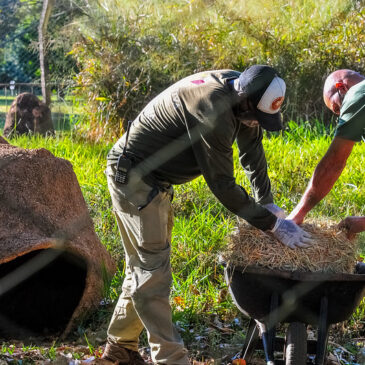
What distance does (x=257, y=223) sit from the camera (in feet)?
12.3

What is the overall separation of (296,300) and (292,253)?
263 mm

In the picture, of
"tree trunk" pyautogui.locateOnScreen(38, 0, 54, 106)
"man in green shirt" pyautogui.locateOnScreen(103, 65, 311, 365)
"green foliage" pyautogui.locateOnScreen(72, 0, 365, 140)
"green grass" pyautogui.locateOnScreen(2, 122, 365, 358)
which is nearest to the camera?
"man in green shirt" pyautogui.locateOnScreen(103, 65, 311, 365)

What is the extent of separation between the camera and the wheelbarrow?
3.54 metres

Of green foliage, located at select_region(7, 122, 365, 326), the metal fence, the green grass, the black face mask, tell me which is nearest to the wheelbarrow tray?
green foliage, located at select_region(7, 122, 365, 326)

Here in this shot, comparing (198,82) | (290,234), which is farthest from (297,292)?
(198,82)

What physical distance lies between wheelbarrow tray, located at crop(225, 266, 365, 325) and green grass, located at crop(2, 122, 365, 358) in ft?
4.24

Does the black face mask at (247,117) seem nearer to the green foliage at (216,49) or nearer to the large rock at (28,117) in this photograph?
the green foliage at (216,49)

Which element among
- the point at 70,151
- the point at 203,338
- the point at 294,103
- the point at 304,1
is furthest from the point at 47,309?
the point at 304,1

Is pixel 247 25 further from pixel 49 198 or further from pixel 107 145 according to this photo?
pixel 49 198

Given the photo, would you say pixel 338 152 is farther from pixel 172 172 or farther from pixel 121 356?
pixel 121 356

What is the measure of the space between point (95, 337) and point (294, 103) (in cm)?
645

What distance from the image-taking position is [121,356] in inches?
171

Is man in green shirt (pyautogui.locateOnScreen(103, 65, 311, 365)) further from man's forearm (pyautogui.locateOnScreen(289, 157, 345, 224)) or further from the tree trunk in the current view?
the tree trunk

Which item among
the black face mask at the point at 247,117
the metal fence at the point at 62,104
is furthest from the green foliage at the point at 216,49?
the black face mask at the point at 247,117
